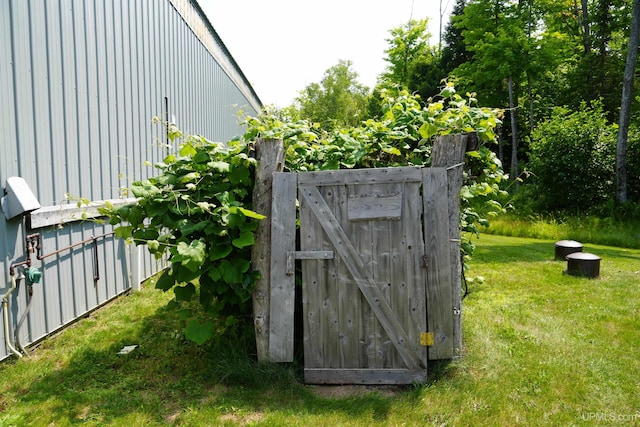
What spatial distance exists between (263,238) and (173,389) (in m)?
1.29

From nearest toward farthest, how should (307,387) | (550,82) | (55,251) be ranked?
(307,387)
(55,251)
(550,82)

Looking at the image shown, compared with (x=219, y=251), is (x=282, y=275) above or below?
below

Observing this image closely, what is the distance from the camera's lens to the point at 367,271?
3531mm

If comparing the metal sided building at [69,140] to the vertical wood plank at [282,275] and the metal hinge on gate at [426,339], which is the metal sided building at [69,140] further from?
the metal hinge on gate at [426,339]

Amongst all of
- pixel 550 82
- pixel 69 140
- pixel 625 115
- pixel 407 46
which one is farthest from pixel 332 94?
pixel 69 140

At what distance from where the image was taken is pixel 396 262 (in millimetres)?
3531

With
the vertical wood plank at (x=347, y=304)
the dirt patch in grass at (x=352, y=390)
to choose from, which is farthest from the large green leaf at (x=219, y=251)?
the dirt patch in grass at (x=352, y=390)

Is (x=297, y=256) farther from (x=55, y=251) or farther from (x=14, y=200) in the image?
(x=55, y=251)

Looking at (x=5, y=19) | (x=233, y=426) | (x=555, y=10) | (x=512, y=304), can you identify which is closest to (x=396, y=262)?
(x=233, y=426)

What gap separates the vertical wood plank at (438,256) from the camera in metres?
3.51

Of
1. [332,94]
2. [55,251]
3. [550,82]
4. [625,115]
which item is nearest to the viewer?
[55,251]

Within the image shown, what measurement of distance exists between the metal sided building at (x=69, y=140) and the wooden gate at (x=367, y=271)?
1408mm

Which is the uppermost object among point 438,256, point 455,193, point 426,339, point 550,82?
point 550,82

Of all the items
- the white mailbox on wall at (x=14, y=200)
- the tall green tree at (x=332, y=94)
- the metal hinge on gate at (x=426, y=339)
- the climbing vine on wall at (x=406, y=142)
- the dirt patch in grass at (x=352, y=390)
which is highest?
the tall green tree at (x=332, y=94)
